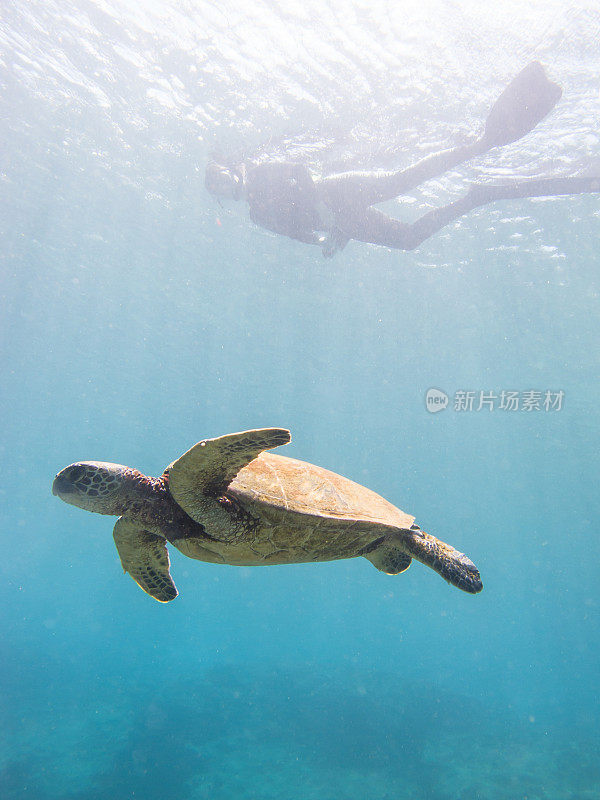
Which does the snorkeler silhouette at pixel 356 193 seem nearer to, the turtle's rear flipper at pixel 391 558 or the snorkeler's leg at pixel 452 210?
the snorkeler's leg at pixel 452 210

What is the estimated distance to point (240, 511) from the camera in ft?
10.3

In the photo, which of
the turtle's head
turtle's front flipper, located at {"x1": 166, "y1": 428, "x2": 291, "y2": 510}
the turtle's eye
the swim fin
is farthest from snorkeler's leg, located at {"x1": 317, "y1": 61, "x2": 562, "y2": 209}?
the turtle's eye

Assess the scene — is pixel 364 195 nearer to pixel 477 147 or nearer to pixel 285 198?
pixel 285 198

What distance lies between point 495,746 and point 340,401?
3232 cm

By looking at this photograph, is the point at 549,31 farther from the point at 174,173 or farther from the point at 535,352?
the point at 535,352

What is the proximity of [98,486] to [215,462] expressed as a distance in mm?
1017

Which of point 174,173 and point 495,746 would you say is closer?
point 495,746

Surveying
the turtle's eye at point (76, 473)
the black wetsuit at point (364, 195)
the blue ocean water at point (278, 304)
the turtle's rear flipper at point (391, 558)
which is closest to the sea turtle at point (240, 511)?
the turtle's eye at point (76, 473)

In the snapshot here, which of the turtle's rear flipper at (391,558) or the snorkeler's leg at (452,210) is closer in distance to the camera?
the turtle's rear flipper at (391,558)

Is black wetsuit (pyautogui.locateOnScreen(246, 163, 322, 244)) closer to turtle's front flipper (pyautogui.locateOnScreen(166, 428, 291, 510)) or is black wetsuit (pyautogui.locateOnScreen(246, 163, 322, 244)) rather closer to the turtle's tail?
the turtle's tail

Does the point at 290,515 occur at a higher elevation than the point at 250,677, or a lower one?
higher

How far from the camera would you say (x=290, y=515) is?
303cm

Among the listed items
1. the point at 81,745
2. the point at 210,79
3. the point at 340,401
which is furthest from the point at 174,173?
the point at 340,401

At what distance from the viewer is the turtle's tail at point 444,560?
360 cm
